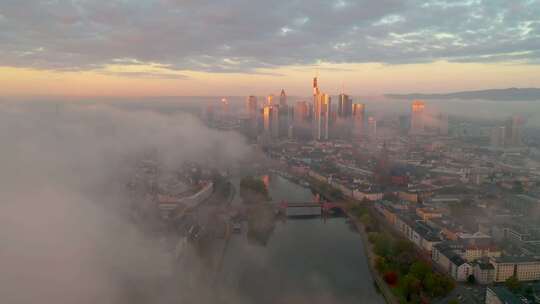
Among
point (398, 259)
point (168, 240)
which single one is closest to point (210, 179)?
point (168, 240)

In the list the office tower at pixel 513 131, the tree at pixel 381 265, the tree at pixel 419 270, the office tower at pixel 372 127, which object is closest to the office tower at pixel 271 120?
the office tower at pixel 372 127

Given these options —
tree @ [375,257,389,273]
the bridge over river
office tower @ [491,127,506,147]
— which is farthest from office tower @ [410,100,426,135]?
tree @ [375,257,389,273]

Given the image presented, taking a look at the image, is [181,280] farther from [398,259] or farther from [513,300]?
[513,300]

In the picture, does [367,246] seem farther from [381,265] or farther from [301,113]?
[301,113]

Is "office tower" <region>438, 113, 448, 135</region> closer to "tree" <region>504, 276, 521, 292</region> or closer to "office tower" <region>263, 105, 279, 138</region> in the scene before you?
"office tower" <region>263, 105, 279, 138</region>

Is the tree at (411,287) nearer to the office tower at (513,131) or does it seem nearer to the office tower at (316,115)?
the office tower at (513,131)

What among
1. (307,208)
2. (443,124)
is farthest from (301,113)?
(307,208)
